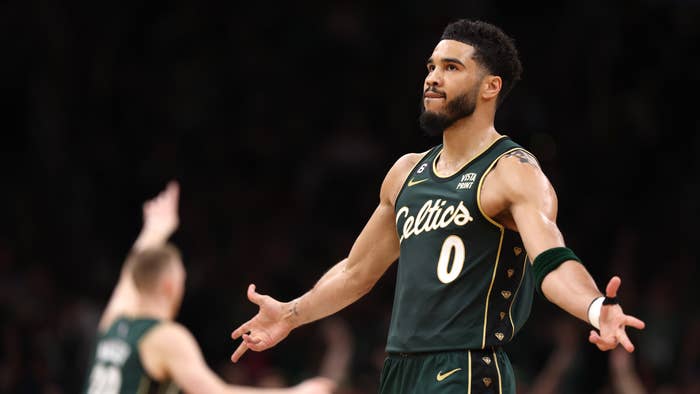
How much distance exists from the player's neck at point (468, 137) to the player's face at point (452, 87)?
55mm

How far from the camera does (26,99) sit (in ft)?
44.4

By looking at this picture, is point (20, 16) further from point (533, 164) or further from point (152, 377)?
point (533, 164)

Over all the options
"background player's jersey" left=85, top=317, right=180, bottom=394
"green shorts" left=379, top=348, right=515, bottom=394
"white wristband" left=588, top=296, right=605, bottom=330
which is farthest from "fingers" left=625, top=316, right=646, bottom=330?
"background player's jersey" left=85, top=317, right=180, bottom=394

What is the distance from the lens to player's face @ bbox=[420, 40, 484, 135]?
4.68m

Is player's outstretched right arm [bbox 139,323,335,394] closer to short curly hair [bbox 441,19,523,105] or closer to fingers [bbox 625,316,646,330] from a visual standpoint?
short curly hair [bbox 441,19,523,105]

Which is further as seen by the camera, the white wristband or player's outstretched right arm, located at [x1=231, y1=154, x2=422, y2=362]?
player's outstretched right arm, located at [x1=231, y1=154, x2=422, y2=362]

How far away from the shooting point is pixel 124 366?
21.4ft

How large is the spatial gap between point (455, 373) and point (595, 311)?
0.88 meters

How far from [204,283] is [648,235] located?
493cm

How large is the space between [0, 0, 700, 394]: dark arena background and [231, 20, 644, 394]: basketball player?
5.88 metres

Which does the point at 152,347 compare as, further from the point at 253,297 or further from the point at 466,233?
the point at 466,233

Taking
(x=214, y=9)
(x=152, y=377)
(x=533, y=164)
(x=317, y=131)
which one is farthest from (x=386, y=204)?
(x=214, y=9)

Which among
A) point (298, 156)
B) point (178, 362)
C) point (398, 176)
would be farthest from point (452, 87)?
point (298, 156)

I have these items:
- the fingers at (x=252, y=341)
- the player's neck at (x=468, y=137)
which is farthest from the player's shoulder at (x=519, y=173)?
the fingers at (x=252, y=341)
